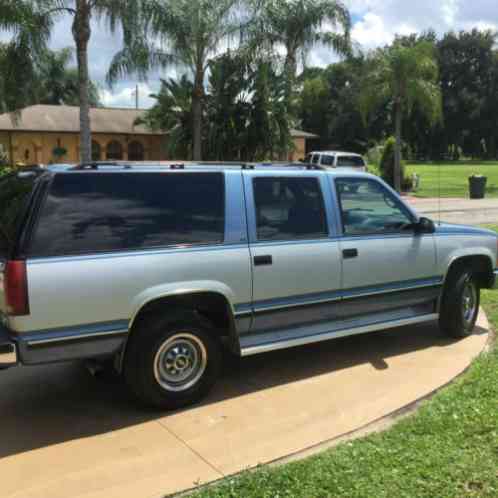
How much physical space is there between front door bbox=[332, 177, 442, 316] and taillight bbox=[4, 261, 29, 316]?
2563mm

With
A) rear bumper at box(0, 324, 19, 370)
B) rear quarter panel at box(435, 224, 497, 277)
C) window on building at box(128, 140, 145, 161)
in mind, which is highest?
window on building at box(128, 140, 145, 161)

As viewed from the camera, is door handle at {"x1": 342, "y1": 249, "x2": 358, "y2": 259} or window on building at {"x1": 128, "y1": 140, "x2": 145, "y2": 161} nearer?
door handle at {"x1": 342, "y1": 249, "x2": 358, "y2": 259}

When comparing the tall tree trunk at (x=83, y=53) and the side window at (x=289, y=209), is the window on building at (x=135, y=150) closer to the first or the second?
the tall tree trunk at (x=83, y=53)

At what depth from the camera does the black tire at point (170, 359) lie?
13.5ft

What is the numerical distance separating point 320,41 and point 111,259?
69.6ft

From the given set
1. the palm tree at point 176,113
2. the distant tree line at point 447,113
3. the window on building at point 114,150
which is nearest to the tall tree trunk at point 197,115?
the palm tree at point 176,113

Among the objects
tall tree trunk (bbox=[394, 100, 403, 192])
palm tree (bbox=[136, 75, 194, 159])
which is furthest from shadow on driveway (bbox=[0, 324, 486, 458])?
tall tree trunk (bbox=[394, 100, 403, 192])

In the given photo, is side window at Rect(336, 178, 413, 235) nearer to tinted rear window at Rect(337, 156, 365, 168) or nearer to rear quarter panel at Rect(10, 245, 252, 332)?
rear quarter panel at Rect(10, 245, 252, 332)

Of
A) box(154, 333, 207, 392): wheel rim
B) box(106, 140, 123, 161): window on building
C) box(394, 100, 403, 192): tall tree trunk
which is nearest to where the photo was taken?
box(154, 333, 207, 392): wheel rim

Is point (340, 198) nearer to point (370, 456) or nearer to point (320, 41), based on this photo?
point (370, 456)

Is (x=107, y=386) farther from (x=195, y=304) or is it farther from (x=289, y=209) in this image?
(x=289, y=209)

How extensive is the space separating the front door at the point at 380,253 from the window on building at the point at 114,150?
33.8m

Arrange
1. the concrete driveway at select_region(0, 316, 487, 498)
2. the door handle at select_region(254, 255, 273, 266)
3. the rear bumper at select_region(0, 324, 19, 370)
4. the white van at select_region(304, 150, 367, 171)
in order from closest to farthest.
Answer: the concrete driveway at select_region(0, 316, 487, 498), the rear bumper at select_region(0, 324, 19, 370), the door handle at select_region(254, 255, 273, 266), the white van at select_region(304, 150, 367, 171)

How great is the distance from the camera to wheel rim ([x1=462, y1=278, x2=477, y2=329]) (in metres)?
5.94
